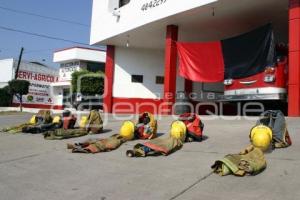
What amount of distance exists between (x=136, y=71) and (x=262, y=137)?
1696 cm

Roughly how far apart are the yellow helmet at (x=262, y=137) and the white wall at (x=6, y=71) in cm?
4453

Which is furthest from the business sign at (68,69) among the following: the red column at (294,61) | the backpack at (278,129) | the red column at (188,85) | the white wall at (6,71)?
the backpack at (278,129)

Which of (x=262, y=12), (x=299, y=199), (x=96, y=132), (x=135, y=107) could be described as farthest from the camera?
(x=135, y=107)

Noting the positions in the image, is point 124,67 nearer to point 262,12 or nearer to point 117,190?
point 262,12

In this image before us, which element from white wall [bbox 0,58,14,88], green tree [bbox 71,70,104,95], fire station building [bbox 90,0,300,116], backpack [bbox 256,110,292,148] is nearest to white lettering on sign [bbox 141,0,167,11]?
fire station building [bbox 90,0,300,116]

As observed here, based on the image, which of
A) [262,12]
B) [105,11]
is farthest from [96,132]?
[105,11]

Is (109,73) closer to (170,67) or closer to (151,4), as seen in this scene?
(170,67)

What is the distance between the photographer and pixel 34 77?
48688 millimetres

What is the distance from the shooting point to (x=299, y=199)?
4387mm

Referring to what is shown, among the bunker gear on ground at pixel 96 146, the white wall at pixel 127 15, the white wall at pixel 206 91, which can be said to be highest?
the white wall at pixel 127 15

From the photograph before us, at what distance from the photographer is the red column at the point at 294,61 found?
12125mm

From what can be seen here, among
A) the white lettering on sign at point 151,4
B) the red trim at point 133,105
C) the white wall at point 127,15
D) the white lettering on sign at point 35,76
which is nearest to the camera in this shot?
the white wall at point 127,15

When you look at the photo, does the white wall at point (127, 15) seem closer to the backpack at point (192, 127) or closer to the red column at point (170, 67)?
the red column at point (170, 67)

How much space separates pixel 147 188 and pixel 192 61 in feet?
39.9
